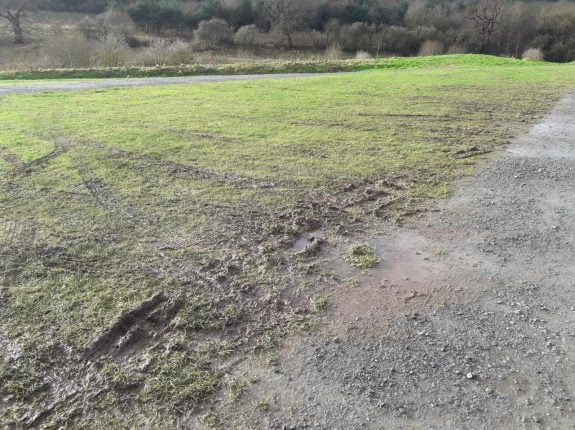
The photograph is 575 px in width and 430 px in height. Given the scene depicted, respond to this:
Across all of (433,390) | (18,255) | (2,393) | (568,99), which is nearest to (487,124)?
(568,99)

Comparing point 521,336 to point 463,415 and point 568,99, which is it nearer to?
point 463,415

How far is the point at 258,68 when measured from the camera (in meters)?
22.5

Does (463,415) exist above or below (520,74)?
below

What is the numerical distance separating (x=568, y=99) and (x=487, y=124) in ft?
15.5

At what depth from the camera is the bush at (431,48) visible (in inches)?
1488

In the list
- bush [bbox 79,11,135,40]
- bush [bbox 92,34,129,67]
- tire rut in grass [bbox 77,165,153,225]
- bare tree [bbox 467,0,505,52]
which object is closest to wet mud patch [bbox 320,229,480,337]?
tire rut in grass [bbox 77,165,153,225]

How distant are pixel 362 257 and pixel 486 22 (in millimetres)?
47582

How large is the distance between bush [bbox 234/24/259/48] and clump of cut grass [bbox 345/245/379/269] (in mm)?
41297

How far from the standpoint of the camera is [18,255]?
470cm

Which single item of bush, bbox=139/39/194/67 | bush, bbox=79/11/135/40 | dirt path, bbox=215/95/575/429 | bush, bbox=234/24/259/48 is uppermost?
bush, bbox=79/11/135/40

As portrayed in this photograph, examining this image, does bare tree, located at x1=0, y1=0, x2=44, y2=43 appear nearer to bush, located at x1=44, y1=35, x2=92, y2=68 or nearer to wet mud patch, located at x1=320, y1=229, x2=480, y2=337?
bush, located at x1=44, y1=35, x2=92, y2=68

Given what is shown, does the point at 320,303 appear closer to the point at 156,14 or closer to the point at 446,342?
the point at 446,342

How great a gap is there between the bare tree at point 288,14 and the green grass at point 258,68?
881 inches

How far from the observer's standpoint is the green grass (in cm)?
2112
